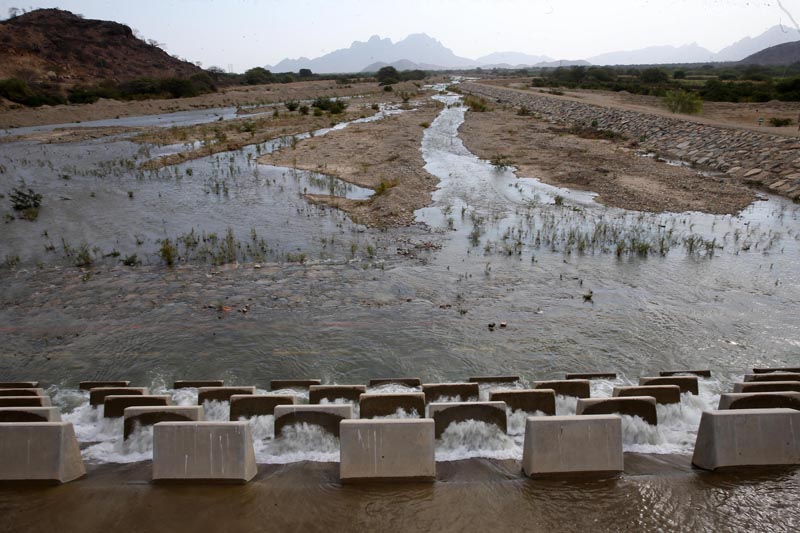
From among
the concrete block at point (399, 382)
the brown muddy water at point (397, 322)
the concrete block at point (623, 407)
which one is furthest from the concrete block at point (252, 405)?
the concrete block at point (623, 407)

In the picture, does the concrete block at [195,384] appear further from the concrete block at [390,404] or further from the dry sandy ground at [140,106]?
the dry sandy ground at [140,106]

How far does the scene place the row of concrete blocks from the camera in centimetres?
619

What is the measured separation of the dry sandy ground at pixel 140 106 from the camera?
47.7 m

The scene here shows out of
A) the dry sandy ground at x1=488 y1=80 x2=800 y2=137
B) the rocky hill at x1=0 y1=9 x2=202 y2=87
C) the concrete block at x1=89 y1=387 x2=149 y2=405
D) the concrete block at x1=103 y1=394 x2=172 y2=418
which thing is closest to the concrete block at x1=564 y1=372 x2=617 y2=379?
the concrete block at x1=103 y1=394 x2=172 y2=418

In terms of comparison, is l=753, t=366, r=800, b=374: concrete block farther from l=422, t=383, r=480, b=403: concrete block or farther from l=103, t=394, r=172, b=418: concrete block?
l=103, t=394, r=172, b=418: concrete block

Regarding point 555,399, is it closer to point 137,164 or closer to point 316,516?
point 316,516

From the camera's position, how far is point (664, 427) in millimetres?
7707

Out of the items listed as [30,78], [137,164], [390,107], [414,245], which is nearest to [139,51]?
[30,78]

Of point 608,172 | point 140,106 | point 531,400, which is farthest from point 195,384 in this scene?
point 140,106

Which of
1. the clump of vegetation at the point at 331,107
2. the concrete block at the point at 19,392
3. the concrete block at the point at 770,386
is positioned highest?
the clump of vegetation at the point at 331,107

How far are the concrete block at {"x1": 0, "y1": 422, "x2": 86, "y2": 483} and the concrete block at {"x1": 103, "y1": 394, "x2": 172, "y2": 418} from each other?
4.88 feet

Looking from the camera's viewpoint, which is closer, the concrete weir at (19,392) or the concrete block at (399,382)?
the concrete weir at (19,392)

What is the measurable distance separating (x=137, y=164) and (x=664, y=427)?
98.7ft

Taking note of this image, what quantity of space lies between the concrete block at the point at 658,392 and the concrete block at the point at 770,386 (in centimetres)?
101
